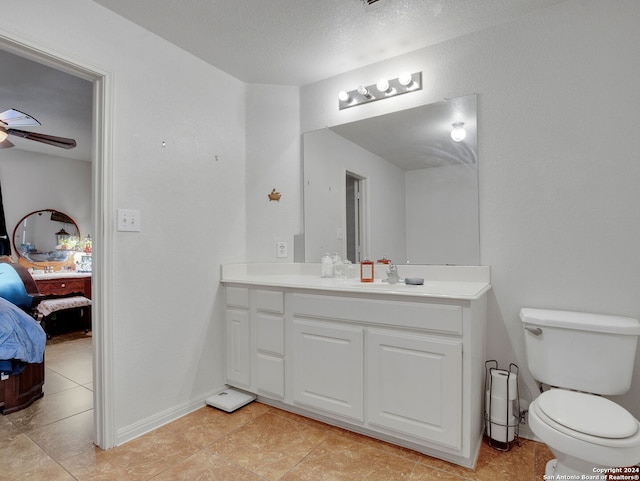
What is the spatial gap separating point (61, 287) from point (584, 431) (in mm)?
5124

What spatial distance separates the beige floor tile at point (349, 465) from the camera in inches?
61.2

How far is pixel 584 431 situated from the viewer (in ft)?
3.96

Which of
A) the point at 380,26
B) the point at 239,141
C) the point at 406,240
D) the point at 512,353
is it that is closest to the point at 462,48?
the point at 380,26

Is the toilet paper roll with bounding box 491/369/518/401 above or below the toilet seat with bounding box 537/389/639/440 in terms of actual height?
below

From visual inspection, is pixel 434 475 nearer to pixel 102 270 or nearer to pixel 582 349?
pixel 582 349

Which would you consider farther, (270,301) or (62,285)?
(62,285)

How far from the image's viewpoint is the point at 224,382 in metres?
2.45

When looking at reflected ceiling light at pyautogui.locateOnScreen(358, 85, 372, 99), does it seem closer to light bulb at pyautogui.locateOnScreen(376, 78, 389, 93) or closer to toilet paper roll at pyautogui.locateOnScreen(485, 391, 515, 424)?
light bulb at pyautogui.locateOnScreen(376, 78, 389, 93)

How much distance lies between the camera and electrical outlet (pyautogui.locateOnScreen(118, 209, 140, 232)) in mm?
1857

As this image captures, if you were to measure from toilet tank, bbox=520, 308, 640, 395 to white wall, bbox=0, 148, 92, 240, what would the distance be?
5.57m

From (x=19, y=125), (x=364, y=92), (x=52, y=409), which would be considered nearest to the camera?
(x=52, y=409)

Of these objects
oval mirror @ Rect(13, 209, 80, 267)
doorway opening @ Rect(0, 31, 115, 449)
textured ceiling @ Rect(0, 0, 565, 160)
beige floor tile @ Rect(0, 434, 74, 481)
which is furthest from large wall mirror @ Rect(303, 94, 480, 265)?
oval mirror @ Rect(13, 209, 80, 267)

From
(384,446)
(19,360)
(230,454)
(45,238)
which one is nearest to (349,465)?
(384,446)

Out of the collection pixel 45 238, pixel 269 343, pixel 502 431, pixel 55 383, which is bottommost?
pixel 55 383
